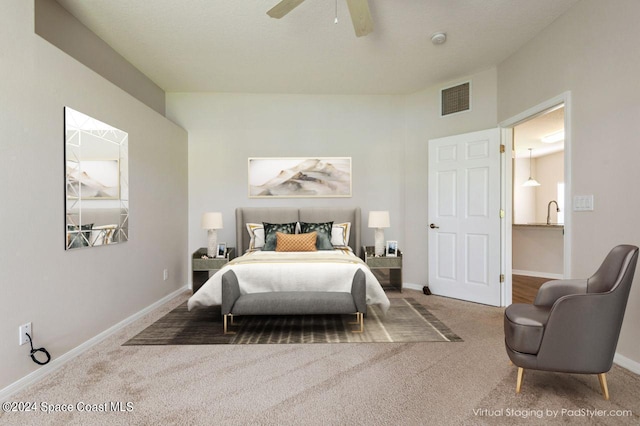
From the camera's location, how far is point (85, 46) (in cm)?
310

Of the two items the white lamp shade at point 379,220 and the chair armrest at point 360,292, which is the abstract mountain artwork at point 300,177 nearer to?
the white lamp shade at point 379,220

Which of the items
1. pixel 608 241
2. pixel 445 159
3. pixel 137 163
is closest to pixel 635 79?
pixel 608 241

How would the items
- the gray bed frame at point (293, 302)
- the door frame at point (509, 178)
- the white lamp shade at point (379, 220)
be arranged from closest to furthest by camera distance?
1. the door frame at point (509, 178)
2. the gray bed frame at point (293, 302)
3. the white lamp shade at point (379, 220)

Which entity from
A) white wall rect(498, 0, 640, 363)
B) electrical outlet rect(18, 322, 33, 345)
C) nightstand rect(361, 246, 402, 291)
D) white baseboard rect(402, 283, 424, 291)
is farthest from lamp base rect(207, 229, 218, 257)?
white wall rect(498, 0, 640, 363)

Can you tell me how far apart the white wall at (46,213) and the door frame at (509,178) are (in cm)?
419

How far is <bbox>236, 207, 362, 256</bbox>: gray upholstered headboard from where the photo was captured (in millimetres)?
4727

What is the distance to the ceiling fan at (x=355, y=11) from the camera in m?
2.26

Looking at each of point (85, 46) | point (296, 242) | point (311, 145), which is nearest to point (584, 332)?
point (296, 242)

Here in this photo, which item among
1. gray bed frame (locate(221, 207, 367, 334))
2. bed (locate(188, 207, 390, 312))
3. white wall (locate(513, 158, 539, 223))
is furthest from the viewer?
white wall (locate(513, 158, 539, 223))

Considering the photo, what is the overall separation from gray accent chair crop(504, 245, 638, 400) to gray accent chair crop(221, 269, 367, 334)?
132 centimetres

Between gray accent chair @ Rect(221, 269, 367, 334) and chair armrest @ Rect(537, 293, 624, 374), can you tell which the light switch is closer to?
chair armrest @ Rect(537, 293, 624, 374)

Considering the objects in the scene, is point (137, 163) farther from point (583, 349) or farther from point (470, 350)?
point (583, 349)

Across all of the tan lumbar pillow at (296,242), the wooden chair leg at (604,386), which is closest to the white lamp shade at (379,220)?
the tan lumbar pillow at (296,242)

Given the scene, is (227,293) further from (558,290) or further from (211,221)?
(558,290)
